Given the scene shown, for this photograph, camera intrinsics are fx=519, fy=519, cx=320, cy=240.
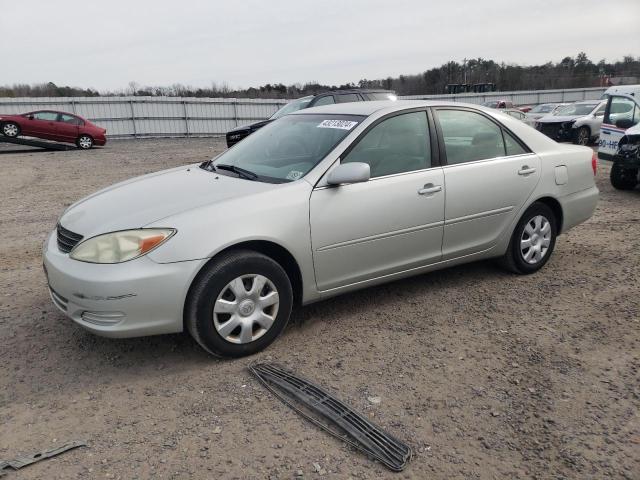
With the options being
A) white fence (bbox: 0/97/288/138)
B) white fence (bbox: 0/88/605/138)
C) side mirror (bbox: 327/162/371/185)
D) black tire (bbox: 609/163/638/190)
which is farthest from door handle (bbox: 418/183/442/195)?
white fence (bbox: 0/97/288/138)

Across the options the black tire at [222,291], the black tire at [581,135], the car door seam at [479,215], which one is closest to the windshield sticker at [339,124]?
the car door seam at [479,215]

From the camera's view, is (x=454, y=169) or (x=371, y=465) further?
(x=454, y=169)

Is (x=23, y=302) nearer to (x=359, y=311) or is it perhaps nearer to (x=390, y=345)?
(x=359, y=311)

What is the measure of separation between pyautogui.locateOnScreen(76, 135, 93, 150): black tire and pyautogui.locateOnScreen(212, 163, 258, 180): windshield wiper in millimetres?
18165

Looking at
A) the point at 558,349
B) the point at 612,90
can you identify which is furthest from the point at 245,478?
the point at 612,90

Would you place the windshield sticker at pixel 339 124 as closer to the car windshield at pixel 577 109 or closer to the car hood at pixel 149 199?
the car hood at pixel 149 199

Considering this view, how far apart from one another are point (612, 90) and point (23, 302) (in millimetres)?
11065

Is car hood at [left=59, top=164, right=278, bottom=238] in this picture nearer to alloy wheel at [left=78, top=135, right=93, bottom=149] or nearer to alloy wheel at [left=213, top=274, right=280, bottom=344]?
alloy wheel at [left=213, top=274, right=280, bottom=344]

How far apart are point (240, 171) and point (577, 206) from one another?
3243 mm

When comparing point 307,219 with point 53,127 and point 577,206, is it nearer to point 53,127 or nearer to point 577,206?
point 577,206

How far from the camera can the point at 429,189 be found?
13.1 feet

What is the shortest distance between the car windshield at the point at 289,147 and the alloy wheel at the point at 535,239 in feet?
6.42

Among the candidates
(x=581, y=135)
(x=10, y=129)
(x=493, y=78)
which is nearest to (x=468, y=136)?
(x=581, y=135)

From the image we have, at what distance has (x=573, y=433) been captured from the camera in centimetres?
263
